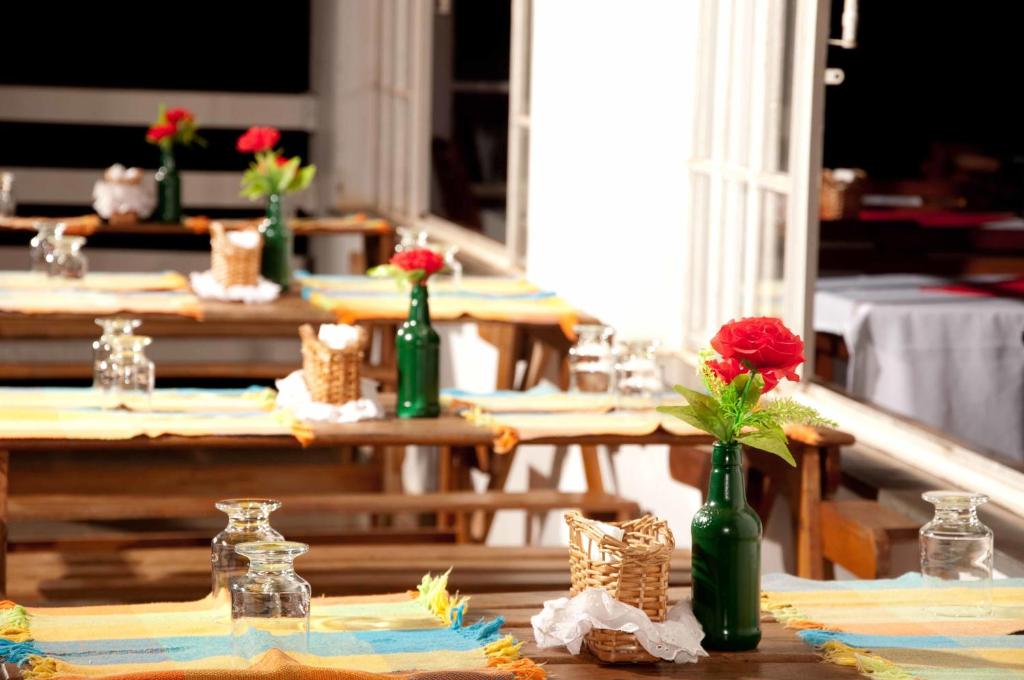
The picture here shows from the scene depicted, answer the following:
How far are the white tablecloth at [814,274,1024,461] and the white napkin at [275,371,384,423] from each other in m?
2.15

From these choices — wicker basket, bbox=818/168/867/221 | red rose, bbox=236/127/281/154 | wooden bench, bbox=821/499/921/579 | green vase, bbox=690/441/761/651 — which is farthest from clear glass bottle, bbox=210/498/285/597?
wicker basket, bbox=818/168/867/221

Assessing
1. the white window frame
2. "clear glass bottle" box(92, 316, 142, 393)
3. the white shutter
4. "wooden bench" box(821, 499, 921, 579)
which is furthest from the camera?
the white window frame

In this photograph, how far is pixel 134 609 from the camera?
225cm

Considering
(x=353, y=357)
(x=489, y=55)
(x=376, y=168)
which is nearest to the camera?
(x=353, y=357)

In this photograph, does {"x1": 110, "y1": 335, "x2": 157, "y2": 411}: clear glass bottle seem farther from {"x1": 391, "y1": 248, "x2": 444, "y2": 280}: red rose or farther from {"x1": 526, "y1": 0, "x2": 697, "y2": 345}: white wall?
{"x1": 526, "y1": 0, "x2": 697, "y2": 345}: white wall

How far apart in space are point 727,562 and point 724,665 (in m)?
0.13

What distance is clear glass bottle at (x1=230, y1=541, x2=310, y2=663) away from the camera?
1.92 meters

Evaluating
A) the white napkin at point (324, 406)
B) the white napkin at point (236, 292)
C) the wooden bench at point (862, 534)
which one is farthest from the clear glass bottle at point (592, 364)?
the white napkin at point (236, 292)

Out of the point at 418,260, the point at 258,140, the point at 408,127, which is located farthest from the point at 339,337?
the point at 408,127

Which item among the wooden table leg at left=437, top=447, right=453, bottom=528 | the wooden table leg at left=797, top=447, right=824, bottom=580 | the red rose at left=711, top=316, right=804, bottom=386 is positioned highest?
the red rose at left=711, top=316, right=804, bottom=386

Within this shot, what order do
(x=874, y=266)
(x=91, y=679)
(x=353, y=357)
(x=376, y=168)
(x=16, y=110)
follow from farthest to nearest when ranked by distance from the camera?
1. (x=16, y=110)
2. (x=376, y=168)
3. (x=874, y=266)
4. (x=353, y=357)
5. (x=91, y=679)

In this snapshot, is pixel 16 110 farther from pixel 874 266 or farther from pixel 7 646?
pixel 7 646

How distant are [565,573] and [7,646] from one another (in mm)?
2182

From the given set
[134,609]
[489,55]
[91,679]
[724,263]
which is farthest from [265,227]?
[489,55]
